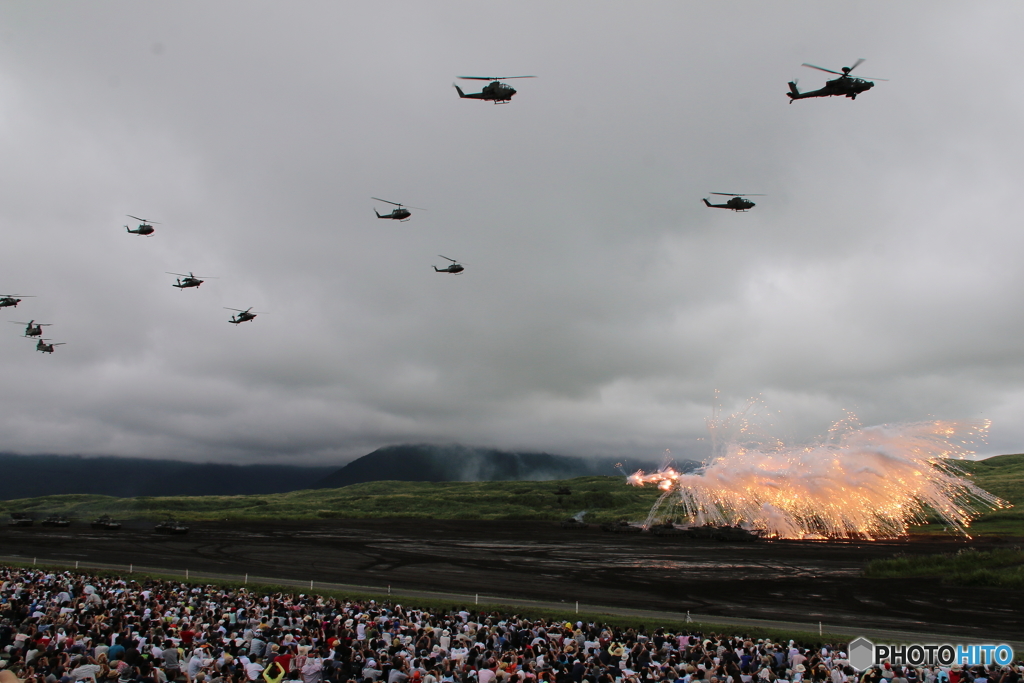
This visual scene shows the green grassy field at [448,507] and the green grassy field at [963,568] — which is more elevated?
the green grassy field at [963,568]

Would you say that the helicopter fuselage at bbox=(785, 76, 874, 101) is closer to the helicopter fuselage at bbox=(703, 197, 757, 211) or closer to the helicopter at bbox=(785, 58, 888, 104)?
the helicopter at bbox=(785, 58, 888, 104)

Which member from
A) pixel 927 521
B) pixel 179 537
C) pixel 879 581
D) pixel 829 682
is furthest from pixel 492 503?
pixel 829 682

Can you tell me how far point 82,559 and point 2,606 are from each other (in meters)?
35.8

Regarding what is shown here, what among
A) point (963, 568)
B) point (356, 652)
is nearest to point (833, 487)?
point (963, 568)

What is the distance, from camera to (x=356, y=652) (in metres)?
17.7

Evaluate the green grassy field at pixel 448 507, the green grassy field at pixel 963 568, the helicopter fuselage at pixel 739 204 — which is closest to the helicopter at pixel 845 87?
the helicopter fuselage at pixel 739 204

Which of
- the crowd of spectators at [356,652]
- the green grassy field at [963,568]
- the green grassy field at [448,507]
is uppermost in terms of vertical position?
the crowd of spectators at [356,652]

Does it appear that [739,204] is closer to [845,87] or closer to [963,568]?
[845,87]

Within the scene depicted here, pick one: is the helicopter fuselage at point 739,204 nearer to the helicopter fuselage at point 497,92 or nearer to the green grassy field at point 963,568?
the helicopter fuselage at point 497,92

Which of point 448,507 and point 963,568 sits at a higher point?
point 963,568

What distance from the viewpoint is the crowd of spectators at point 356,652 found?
1541cm

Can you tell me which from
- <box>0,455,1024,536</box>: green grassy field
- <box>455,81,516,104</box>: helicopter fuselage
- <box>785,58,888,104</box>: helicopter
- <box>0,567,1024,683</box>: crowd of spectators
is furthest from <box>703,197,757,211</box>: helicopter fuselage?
<box>0,455,1024,536</box>: green grassy field

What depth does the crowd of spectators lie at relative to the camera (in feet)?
50.6

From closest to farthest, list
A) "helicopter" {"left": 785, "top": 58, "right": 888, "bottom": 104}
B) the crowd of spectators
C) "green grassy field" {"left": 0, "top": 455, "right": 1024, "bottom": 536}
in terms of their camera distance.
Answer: the crowd of spectators, "helicopter" {"left": 785, "top": 58, "right": 888, "bottom": 104}, "green grassy field" {"left": 0, "top": 455, "right": 1024, "bottom": 536}
